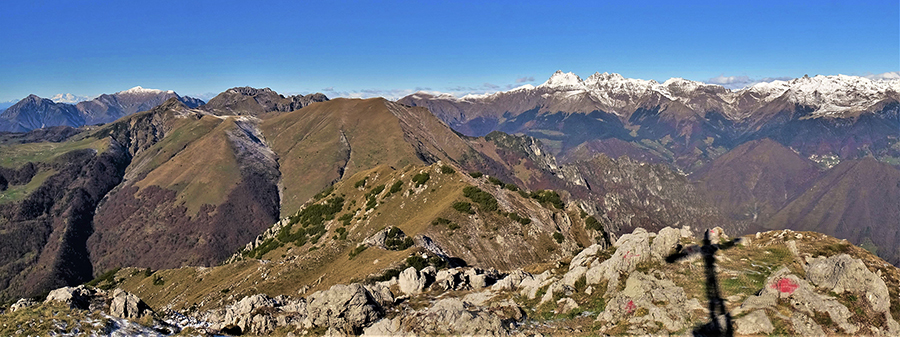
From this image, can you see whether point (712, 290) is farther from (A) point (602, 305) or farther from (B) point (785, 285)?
(A) point (602, 305)

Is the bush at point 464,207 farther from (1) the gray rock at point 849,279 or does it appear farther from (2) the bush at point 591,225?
(1) the gray rock at point 849,279

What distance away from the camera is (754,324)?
1076 inches

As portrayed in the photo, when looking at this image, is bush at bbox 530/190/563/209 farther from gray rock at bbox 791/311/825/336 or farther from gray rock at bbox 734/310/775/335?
gray rock at bbox 791/311/825/336

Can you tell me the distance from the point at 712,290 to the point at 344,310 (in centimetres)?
2707

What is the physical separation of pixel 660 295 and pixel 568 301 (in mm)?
6575

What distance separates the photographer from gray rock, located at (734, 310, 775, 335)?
1064 inches

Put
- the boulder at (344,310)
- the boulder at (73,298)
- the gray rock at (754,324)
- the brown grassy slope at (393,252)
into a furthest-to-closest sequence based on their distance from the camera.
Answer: the brown grassy slope at (393,252), the boulder at (344,310), the boulder at (73,298), the gray rock at (754,324)

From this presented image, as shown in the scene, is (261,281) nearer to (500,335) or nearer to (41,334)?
(41,334)

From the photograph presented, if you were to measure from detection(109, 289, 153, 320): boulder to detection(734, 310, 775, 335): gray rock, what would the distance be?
132 ft

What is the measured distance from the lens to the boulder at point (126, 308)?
1384 inches

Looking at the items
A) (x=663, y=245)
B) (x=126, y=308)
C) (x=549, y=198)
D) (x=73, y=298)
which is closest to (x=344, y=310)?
(x=126, y=308)

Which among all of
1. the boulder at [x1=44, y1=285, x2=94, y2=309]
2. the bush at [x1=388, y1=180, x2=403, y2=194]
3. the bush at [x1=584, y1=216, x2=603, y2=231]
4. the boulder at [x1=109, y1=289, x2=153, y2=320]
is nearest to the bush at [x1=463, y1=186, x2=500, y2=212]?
the bush at [x1=584, y1=216, x2=603, y2=231]

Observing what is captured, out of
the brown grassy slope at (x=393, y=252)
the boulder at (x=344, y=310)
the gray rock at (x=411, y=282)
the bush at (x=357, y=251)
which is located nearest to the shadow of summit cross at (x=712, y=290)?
the boulder at (x=344, y=310)

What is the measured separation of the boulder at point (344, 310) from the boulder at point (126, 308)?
39.6 feet
